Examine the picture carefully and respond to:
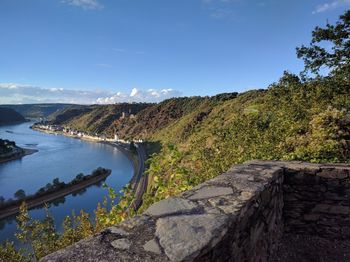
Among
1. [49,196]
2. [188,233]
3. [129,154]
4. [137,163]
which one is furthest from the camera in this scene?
[129,154]

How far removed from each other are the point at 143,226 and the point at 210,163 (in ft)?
15.7

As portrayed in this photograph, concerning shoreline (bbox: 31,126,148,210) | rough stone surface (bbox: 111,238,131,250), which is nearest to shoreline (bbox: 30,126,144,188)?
shoreline (bbox: 31,126,148,210)

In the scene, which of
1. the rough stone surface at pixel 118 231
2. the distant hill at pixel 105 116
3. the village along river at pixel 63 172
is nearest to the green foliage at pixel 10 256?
the rough stone surface at pixel 118 231

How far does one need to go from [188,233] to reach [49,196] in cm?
5789

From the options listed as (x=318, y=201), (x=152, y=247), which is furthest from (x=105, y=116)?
(x=152, y=247)

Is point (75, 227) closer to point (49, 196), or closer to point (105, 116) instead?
point (49, 196)

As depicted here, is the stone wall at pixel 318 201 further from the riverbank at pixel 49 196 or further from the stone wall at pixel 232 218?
the riverbank at pixel 49 196

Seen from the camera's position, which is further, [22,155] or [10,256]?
[22,155]

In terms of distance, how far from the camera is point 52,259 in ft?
5.26

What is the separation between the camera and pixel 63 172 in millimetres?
75562

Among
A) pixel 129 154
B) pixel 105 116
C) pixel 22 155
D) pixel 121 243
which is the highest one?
pixel 105 116

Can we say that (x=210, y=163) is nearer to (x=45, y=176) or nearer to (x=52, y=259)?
(x=52, y=259)

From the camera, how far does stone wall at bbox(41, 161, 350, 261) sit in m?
1.73

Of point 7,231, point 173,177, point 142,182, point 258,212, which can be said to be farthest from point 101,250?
point 142,182
